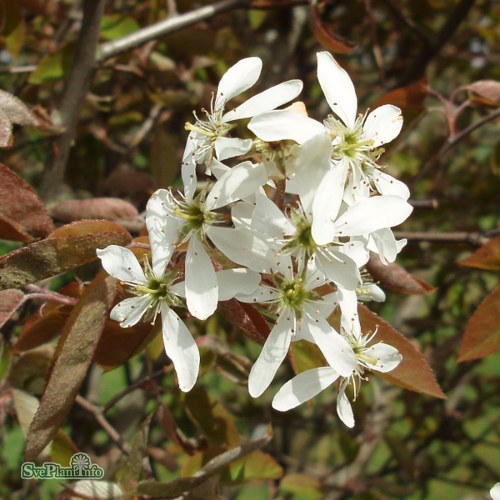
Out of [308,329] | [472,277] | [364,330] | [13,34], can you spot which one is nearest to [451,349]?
[472,277]

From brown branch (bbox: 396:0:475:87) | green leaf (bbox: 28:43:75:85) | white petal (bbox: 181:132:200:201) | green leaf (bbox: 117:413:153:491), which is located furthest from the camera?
brown branch (bbox: 396:0:475:87)

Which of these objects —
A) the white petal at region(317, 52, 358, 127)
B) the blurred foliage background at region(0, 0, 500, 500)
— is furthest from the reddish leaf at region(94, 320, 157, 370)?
the white petal at region(317, 52, 358, 127)

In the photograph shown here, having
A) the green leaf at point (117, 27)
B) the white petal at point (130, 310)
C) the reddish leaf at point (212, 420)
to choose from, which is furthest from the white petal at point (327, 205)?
the green leaf at point (117, 27)

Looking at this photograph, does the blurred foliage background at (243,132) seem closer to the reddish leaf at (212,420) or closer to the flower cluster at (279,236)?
the reddish leaf at (212,420)

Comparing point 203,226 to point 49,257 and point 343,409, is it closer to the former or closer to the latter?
point 49,257

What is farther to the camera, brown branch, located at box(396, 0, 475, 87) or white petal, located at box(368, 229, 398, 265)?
brown branch, located at box(396, 0, 475, 87)

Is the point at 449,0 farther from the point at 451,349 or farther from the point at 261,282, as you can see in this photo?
the point at 261,282

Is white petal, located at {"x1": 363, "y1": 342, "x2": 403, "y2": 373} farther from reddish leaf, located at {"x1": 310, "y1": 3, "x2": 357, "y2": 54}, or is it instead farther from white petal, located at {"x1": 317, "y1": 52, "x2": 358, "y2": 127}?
reddish leaf, located at {"x1": 310, "y1": 3, "x2": 357, "y2": 54}
